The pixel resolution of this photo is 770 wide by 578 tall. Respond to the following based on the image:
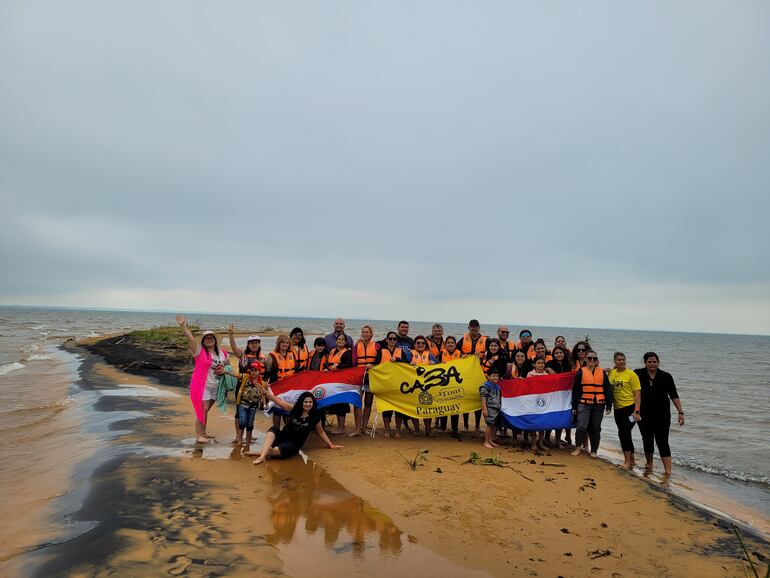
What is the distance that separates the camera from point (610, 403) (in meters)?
8.30

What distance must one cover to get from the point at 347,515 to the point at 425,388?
4.00 meters

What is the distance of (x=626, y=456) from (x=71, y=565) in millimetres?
8895

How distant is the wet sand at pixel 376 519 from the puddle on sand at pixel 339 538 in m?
0.02

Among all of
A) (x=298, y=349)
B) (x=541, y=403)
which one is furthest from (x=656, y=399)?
(x=298, y=349)

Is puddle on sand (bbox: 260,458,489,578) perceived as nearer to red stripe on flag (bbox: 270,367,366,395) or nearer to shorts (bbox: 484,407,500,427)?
red stripe on flag (bbox: 270,367,366,395)

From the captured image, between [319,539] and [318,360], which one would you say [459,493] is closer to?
[319,539]

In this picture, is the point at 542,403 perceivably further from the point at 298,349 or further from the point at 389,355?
the point at 298,349

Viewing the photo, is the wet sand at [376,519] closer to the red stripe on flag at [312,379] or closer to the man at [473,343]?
the red stripe on flag at [312,379]

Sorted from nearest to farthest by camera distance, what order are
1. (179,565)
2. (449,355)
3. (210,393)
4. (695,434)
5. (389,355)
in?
(179,565) < (210,393) < (389,355) < (449,355) < (695,434)

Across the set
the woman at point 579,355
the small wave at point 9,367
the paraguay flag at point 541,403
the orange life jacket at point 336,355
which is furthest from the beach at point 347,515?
the small wave at point 9,367

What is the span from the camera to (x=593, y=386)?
26.9 feet

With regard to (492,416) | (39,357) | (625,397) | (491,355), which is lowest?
(39,357)

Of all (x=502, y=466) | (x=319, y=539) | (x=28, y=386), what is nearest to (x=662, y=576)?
(x=502, y=466)

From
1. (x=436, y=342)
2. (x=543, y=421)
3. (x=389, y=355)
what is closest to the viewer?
(x=543, y=421)
